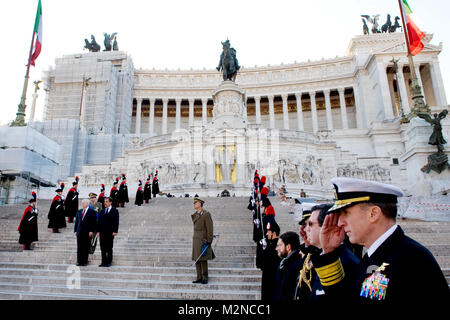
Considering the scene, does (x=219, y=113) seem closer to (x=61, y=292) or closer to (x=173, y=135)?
(x=173, y=135)

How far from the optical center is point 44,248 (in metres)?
9.12

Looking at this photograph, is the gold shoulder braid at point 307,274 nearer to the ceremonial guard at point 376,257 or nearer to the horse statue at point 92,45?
the ceremonial guard at point 376,257

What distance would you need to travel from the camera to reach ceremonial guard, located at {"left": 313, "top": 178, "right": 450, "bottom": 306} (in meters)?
1.50

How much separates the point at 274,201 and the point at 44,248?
9754 mm

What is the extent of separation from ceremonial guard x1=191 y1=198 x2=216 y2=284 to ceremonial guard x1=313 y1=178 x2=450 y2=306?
4580 millimetres

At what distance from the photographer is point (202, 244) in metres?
6.59

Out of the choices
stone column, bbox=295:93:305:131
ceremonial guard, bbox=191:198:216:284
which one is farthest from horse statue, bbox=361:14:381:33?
ceremonial guard, bbox=191:198:216:284

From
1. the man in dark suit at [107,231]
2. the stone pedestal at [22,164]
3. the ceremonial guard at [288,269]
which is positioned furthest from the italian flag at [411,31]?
the stone pedestal at [22,164]

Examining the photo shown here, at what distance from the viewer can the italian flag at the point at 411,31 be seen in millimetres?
18031

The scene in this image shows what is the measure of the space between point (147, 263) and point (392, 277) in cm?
686

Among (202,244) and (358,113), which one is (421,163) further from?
(358,113)

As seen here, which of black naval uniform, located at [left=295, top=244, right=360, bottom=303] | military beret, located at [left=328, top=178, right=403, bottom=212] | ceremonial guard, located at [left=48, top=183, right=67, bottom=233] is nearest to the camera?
military beret, located at [left=328, top=178, right=403, bottom=212]

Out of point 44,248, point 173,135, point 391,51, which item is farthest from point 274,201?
point 391,51

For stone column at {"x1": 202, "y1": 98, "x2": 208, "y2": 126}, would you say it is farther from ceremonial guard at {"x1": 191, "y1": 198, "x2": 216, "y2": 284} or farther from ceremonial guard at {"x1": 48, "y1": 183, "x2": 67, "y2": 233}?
ceremonial guard at {"x1": 191, "y1": 198, "x2": 216, "y2": 284}
